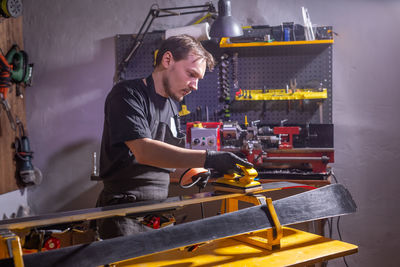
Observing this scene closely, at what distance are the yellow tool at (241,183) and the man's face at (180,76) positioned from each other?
0.62 metres

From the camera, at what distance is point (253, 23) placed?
10.2ft

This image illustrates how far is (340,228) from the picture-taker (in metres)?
3.03

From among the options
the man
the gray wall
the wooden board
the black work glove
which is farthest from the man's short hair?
the gray wall

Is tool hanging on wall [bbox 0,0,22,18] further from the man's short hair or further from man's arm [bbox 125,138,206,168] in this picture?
man's arm [bbox 125,138,206,168]

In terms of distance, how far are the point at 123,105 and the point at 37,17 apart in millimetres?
2258

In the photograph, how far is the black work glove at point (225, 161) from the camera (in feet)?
4.45

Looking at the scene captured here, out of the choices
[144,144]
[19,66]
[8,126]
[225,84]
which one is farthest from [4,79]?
[144,144]

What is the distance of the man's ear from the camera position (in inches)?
72.0

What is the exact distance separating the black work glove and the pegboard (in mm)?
1687

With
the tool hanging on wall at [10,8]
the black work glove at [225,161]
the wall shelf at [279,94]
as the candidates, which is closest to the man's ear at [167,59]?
the black work glove at [225,161]

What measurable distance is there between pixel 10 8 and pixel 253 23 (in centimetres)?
183

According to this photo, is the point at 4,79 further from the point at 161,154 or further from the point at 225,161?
the point at 225,161

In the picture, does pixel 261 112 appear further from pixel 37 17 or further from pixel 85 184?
pixel 37 17

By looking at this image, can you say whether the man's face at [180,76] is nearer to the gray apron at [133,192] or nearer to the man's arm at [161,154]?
the gray apron at [133,192]
